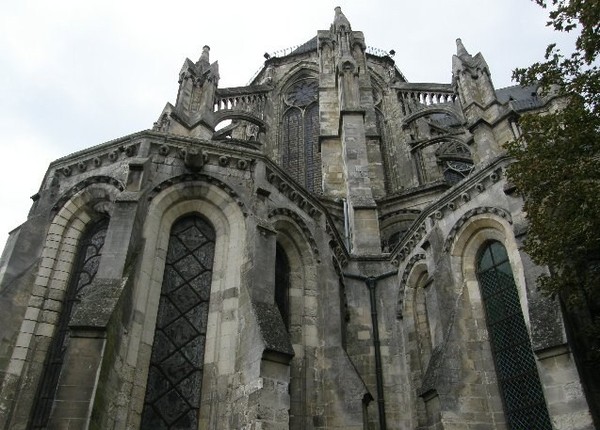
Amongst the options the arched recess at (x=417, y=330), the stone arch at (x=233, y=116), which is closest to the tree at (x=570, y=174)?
the arched recess at (x=417, y=330)

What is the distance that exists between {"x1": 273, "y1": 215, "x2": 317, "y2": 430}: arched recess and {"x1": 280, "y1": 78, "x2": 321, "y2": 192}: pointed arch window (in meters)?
11.0

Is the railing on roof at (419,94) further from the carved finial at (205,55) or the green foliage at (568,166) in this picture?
the green foliage at (568,166)

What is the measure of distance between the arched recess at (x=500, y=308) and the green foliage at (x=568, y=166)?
154 centimetres

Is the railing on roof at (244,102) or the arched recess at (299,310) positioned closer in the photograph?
the arched recess at (299,310)

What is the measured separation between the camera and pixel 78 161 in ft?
35.1

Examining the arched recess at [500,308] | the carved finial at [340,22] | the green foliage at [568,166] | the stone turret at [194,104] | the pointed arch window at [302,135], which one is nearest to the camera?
the green foliage at [568,166]

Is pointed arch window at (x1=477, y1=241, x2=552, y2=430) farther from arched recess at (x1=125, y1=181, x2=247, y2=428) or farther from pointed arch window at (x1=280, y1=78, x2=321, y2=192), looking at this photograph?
pointed arch window at (x1=280, y1=78, x2=321, y2=192)

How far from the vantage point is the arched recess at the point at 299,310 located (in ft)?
31.0

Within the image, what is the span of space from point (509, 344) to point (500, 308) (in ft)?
2.36

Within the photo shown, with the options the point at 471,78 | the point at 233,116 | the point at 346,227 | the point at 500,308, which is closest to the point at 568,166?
the point at 500,308

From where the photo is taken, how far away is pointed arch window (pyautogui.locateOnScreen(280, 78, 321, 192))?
76.3ft

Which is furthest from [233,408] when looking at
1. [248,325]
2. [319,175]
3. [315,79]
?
[315,79]

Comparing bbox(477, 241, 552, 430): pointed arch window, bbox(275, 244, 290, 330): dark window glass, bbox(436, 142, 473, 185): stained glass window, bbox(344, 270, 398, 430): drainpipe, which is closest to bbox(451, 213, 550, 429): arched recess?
bbox(477, 241, 552, 430): pointed arch window

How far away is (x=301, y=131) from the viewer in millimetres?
24938
